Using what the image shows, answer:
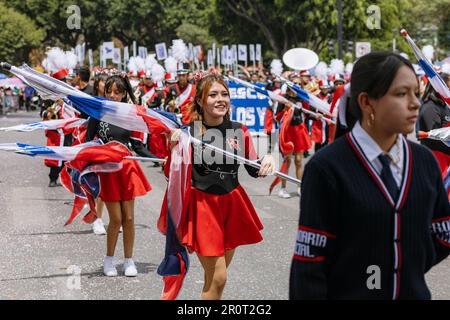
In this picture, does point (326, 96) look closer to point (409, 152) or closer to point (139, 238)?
point (139, 238)

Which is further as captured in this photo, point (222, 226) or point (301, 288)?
point (222, 226)

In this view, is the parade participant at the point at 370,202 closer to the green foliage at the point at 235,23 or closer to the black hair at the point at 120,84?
the black hair at the point at 120,84

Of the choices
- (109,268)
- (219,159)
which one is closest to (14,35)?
(109,268)

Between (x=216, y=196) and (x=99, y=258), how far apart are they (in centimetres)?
291

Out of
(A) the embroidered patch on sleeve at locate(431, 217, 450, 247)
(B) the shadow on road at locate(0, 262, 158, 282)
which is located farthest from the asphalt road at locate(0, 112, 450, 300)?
(A) the embroidered patch on sleeve at locate(431, 217, 450, 247)

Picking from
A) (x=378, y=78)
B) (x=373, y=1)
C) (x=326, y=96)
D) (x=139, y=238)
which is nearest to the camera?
(x=378, y=78)

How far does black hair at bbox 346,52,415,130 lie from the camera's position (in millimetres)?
2805

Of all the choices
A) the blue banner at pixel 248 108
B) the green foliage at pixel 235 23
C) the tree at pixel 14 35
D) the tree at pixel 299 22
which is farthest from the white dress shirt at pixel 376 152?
the tree at pixel 14 35

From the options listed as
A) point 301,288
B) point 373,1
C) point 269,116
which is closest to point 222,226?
point 301,288

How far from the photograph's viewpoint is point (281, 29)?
48.9 meters

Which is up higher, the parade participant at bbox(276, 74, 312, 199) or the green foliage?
the green foliage

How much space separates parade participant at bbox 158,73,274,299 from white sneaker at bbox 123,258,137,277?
6.37ft

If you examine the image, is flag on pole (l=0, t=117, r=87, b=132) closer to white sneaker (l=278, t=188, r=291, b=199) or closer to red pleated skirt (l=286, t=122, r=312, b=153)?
white sneaker (l=278, t=188, r=291, b=199)
